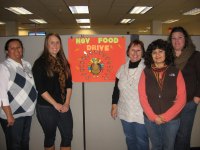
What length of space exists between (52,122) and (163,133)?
1077 mm

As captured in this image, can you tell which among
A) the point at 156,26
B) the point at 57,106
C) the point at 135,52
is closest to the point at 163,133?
the point at 135,52

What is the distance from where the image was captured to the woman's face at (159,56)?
2.01 metres

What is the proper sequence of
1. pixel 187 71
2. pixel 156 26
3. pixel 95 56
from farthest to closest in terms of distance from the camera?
1. pixel 156 26
2. pixel 95 56
3. pixel 187 71

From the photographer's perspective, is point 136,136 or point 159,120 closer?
point 159,120

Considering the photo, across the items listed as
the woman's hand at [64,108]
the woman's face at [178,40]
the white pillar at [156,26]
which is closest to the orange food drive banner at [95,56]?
the woman's hand at [64,108]

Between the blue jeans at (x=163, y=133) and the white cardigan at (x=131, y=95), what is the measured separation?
5.2 inches

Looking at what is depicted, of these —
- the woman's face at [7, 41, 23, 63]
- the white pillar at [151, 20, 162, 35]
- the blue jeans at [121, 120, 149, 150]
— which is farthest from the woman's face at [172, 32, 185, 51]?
the white pillar at [151, 20, 162, 35]

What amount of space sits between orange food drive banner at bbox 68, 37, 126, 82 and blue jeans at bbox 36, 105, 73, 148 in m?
0.57

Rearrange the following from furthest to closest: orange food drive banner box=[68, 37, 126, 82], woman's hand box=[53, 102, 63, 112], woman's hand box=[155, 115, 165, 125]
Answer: orange food drive banner box=[68, 37, 126, 82] → woman's hand box=[53, 102, 63, 112] → woman's hand box=[155, 115, 165, 125]

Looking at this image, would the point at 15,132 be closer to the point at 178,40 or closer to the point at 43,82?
the point at 43,82

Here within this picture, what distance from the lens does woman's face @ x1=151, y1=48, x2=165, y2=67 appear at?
2012 millimetres

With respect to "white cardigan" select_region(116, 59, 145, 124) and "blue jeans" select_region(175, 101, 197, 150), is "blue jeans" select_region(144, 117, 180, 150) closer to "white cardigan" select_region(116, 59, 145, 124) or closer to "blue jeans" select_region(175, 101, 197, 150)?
"white cardigan" select_region(116, 59, 145, 124)

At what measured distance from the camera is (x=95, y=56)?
8.72 ft

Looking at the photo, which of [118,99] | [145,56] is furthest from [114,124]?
[145,56]
